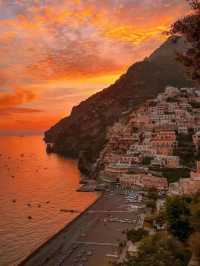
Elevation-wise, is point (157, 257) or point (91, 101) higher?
point (91, 101)

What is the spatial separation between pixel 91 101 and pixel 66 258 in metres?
127

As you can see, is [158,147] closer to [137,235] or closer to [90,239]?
[90,239]

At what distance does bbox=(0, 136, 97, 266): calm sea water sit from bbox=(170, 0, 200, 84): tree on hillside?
2783 cm

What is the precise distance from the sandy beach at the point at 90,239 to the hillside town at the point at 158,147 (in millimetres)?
8487

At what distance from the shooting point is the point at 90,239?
122 feet

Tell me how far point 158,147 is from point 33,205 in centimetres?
3263

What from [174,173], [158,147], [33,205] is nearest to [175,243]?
[33,205]

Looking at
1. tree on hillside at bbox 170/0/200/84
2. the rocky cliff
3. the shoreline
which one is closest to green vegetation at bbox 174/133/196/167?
the shoreline

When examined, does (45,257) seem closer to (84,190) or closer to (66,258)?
(66,258)

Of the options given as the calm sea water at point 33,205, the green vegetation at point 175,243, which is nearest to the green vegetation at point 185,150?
the calm sea water at point 33,205

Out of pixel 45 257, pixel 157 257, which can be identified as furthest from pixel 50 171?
pixel 157 257

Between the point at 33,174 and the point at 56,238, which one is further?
the point at 33,174

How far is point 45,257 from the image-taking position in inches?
1305

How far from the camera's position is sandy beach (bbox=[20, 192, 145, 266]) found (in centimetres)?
3180
